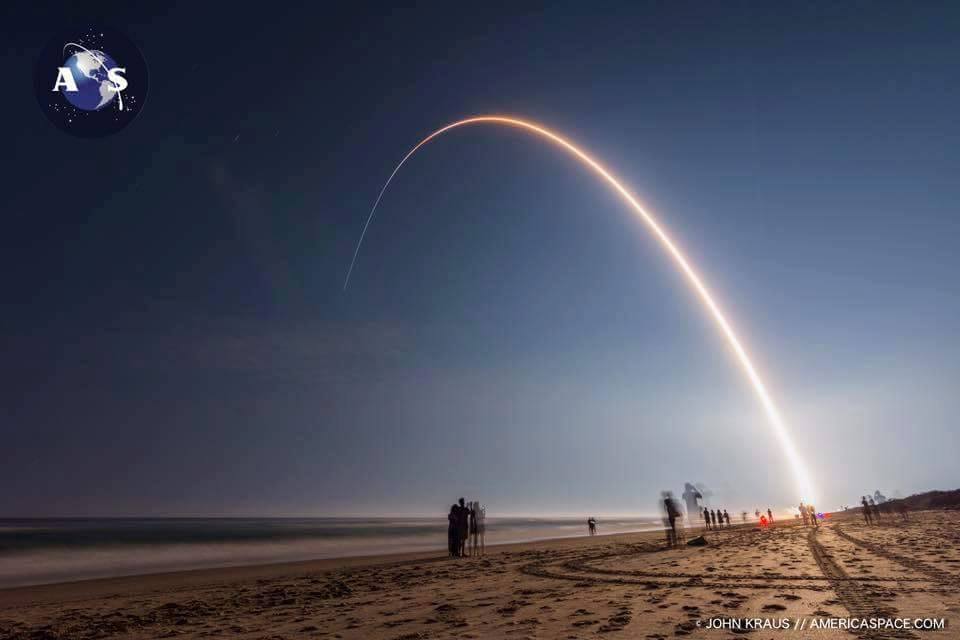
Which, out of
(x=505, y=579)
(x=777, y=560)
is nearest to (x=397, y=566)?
(x=505, y=579)

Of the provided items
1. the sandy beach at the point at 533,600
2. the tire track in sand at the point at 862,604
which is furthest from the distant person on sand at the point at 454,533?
the tire track in sand at the point at 862,604

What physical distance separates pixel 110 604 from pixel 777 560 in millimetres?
21655

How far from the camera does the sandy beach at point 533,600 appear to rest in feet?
28.5

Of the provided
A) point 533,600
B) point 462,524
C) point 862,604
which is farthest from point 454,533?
point 862,604

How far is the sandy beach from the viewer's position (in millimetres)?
8680

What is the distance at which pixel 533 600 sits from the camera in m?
11.6

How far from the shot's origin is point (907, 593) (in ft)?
31.9

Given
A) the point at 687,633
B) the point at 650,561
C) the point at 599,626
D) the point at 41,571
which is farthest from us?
the point at 41,571

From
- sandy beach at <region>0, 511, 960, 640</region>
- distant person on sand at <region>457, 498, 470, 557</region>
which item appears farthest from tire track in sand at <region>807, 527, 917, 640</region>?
distant person on sand at <region>457, 498, 470, 557</region>

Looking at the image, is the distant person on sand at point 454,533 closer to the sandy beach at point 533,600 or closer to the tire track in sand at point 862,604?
the sandy beach at point 533,600

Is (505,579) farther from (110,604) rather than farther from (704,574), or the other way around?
(110,604)

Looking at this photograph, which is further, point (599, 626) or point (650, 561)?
point (650, 561)

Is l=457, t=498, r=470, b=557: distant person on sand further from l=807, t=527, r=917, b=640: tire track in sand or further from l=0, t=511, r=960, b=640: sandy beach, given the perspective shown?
l=807, t=527, r=917, b=640: tire track in sand

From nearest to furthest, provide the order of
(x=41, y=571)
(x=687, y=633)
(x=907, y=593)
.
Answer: (x=687, y=633) < (x=907, y=593) < (x=41, y=571)
